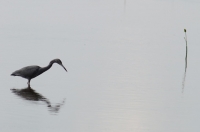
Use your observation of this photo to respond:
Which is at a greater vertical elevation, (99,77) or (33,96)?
(99,77)

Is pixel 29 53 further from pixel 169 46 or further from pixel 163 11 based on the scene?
pixel 163 11

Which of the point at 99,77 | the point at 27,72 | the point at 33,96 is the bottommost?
the point at 33,96

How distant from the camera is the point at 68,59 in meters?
27.3

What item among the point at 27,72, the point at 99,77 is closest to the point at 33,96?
the point at 27,72

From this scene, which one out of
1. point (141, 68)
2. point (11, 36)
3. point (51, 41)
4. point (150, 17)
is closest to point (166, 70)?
point (141, 68)

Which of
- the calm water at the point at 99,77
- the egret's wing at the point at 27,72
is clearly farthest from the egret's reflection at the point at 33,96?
the egret's wing at the point at 27,72

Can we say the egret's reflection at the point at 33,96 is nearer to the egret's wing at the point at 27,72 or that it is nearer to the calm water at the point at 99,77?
the calm water at the point at 99,77

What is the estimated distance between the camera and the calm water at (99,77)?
17.0 m

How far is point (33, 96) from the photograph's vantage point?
19.8 m

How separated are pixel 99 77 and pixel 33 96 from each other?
166 inches

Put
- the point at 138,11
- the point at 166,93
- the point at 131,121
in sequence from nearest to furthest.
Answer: the point at 131,121 < the point at 166,93 < the point at 138,11

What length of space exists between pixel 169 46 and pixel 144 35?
5.57 meters

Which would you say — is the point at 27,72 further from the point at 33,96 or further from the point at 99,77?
the point at 99,77

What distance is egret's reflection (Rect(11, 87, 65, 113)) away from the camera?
60.0 ft
